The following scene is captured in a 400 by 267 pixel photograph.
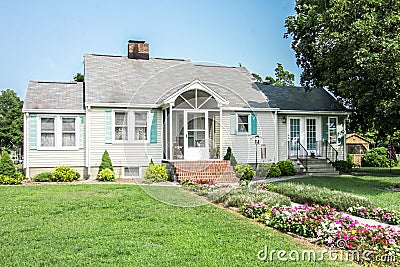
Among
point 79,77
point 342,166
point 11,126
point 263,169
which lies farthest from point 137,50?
point 11,126

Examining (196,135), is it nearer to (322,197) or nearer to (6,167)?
(6,167)

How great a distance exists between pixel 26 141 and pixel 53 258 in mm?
12077

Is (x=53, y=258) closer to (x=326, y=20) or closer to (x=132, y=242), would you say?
(x=132, y=242)

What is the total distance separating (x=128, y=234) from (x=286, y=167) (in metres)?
12.7

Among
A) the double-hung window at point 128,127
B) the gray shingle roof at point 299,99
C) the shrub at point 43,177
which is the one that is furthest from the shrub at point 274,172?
the shrub at point 43,177

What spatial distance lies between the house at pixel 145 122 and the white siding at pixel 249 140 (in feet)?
0.16

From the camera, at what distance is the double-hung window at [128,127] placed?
17312mm

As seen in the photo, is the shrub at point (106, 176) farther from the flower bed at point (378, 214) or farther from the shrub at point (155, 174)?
the flower bed at point (378, 214)

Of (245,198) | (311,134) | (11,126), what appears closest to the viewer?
(245,198)

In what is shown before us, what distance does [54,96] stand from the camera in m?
17.8

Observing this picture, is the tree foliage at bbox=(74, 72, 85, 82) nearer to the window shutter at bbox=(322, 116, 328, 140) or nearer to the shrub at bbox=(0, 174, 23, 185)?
the shrub at bbox=(0, 174, 23, 185)

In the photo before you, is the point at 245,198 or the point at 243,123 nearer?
the point at 245,198

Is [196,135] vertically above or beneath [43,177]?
above

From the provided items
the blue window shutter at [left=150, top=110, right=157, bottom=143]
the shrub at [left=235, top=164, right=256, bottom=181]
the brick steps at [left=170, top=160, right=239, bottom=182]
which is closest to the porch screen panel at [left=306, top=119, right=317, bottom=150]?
the shrub at [left=235, top=164, right=256, bottom=181]
